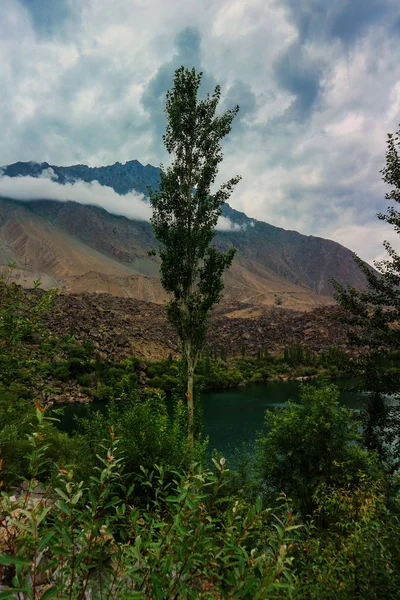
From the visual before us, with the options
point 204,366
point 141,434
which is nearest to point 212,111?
point 141,434

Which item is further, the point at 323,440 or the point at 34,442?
the point at 323,440

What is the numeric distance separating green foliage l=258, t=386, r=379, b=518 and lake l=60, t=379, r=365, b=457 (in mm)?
10065

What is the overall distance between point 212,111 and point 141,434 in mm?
16871

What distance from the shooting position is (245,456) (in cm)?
2409

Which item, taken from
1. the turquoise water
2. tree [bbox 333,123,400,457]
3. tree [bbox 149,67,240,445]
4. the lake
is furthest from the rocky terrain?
tree [bbox 333,123,400,457]

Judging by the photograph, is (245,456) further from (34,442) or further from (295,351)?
(295,351)

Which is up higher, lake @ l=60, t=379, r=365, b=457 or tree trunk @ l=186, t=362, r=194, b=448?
tree trunk @ l=186, t=362, r=194, b=448

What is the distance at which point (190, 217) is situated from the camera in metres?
19.7

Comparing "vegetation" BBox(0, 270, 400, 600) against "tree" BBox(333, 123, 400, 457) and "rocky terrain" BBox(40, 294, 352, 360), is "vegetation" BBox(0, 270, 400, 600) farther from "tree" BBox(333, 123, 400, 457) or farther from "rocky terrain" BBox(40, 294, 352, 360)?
"rocky terrain" BBox(40, 294, 352, 360)

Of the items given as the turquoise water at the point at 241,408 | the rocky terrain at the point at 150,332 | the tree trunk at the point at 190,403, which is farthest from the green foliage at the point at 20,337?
the rocky terrain at the point at 150,332

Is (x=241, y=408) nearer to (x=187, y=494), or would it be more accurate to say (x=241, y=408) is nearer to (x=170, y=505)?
(x=170, y=505)

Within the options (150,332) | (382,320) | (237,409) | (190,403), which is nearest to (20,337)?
(190,403)

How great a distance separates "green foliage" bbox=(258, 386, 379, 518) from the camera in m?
18.6

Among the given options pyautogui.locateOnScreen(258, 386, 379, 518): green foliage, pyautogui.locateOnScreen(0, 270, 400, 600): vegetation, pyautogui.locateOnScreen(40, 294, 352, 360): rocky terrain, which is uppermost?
pyautogui.locateOnScreen(0, 270, 400, 600): vegetation
